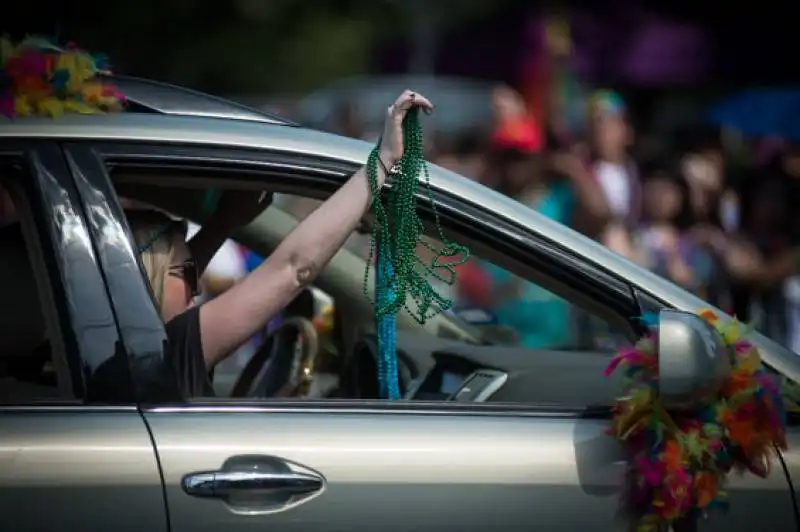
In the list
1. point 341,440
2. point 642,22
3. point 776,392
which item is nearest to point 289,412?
point 341,440

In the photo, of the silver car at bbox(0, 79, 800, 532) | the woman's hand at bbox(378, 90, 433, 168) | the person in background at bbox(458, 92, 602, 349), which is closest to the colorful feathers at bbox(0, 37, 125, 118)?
the silver car at bbox(0, 79, 800, 532)

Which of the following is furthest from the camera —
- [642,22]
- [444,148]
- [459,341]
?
[642,22]

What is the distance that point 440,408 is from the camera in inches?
126

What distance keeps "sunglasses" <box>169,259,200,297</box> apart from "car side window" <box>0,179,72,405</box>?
43cm

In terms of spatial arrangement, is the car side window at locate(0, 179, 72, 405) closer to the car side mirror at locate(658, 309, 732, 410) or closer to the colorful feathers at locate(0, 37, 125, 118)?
the colorful feathers at locate(0, 37, 125, 118)

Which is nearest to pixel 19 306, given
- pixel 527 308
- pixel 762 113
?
pixel 527 308

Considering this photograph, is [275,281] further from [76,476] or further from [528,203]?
[528,203]

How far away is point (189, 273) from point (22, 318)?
535mm

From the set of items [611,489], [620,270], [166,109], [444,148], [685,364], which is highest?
[444,148]

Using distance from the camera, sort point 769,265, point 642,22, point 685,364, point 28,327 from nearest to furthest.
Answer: point 685,364, point 28,327, point 769,265, point 642,22

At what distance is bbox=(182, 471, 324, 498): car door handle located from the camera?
9.80 ft

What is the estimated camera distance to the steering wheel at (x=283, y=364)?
4227 mm

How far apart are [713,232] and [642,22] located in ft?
25.9

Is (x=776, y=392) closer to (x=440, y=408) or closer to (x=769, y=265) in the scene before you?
(x=440, y=408)
